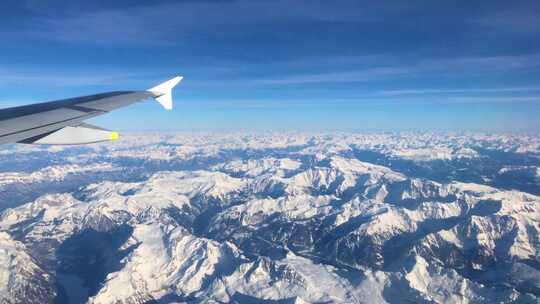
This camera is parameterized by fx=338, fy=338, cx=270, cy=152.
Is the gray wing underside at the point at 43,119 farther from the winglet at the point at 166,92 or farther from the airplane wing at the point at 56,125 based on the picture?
the winglet at the point at 166,92

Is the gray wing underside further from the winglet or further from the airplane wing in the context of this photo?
the winglet

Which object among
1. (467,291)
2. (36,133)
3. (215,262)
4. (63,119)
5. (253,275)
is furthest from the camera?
(215,262)

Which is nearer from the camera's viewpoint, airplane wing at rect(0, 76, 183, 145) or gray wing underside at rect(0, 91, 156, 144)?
gray wing underside at rect(0, 91, 156, 144)

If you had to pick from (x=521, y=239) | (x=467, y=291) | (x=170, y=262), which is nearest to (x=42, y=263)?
(x=170, y=262)

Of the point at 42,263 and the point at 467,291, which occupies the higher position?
the point at 467,291

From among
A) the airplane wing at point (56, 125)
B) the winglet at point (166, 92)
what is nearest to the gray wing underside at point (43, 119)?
the airplane wing at point (56, 125)

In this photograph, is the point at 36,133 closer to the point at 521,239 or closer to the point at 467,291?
the point at 467,291

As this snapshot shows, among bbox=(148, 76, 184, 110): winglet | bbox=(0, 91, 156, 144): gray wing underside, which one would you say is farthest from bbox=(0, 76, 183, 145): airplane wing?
bbox=(148, 76, 184, 110): winglet

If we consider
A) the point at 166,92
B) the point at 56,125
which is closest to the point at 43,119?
the point at 56,125
